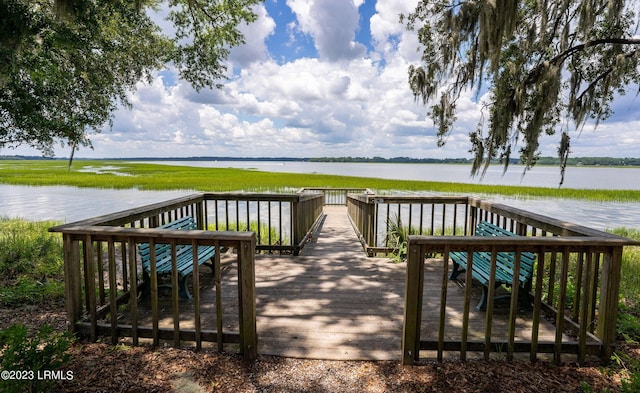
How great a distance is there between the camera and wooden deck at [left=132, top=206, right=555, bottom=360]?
2623 millimetres

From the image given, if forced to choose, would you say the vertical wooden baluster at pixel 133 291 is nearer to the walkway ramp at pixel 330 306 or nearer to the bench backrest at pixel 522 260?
the walkway ramp at pixel 330 306

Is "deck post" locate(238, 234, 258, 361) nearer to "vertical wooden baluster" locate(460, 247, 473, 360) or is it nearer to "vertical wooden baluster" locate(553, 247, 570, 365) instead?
"vertical wooden baluster" locate(460, 247, 473, 360)

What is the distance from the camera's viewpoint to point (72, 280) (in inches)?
105

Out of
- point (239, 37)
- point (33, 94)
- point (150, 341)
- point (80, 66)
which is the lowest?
point (150, 341)

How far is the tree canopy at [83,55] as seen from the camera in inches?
185

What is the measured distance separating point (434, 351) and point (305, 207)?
12.5 ft

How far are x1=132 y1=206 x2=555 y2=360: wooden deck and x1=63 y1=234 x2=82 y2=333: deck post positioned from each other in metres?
0.51

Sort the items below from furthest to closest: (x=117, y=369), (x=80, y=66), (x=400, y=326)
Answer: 1. (x=80, y=66)
2. (x=400, y=326)
3. (x=117, y=369)

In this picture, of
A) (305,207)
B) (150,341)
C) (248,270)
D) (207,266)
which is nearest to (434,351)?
(248,270)

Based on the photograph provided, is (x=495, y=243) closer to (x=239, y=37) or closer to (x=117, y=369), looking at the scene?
(x=117, y=369)

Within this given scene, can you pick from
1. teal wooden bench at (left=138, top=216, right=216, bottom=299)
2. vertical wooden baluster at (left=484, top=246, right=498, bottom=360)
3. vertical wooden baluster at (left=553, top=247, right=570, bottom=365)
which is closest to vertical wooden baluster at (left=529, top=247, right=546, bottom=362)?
vertical wooden baluster at (left=553, top=247, right=570, bottom=365)

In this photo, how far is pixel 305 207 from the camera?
6.01 meters

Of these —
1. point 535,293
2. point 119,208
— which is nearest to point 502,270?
point 535,293

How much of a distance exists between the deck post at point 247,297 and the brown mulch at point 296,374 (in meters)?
0.10
